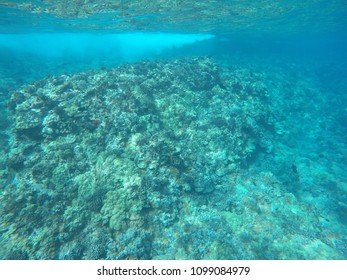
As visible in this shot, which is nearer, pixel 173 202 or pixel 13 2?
pixel 173 202

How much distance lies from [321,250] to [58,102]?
15035 mm

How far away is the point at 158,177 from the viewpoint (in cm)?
896

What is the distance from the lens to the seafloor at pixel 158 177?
298 inches

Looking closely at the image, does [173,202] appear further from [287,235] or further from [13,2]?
[13,2]

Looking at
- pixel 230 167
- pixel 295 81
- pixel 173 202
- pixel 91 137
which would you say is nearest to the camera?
pixel 173 202

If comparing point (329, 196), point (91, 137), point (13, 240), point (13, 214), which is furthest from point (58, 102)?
point (329, 196)

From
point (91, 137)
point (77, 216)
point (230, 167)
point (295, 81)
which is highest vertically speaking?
point (91, 137)

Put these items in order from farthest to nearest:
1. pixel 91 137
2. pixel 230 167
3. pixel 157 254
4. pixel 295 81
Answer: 1. pixel 295 81
2. pixel 230 167
3. pixel 91 137
4. pixel 157 254

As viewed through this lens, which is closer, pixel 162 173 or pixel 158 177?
pixel 158 177

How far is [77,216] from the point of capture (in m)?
7.78

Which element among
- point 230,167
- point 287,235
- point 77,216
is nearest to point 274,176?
point 230,167

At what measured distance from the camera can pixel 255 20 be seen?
27047mm

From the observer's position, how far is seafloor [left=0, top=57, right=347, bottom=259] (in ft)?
24.9

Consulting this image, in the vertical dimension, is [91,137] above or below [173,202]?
above
